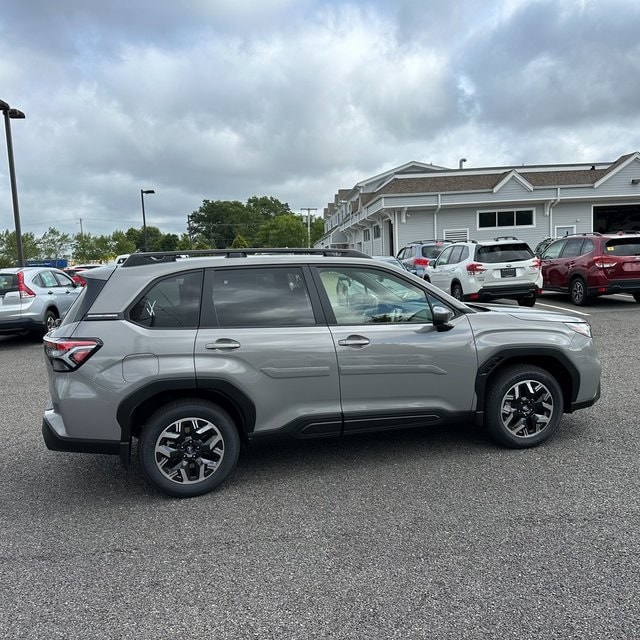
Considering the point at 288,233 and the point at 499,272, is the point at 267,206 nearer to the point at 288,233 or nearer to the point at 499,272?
the point at 288,233

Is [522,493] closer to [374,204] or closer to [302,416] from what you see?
[302,416]

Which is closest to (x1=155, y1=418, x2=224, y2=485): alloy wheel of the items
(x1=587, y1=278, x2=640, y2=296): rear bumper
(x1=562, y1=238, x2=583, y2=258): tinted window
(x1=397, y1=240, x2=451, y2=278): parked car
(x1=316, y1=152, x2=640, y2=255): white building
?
(x1=587, y1=278, x2=640, y2=296): rear bumper

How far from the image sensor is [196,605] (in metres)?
2.69

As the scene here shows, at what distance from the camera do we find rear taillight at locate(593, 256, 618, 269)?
12461mm

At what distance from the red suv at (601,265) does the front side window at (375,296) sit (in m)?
9.97

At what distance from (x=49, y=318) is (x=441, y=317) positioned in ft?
32.1

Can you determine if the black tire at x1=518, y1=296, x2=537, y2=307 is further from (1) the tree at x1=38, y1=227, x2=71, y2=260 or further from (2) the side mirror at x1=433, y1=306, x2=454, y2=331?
(1) the tree at x1=38, y1=227, x2=71, y2=260

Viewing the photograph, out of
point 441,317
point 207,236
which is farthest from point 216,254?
point 207,236

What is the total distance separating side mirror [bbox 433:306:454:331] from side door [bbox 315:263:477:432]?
53 mm

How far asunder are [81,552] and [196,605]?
939 mm

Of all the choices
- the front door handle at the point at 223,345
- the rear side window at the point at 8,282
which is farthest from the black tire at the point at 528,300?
the rear side window at the point at 8,282

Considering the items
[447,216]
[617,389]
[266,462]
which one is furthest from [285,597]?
[447,216]

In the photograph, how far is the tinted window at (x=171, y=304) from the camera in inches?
151

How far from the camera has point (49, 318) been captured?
11.4 meters
